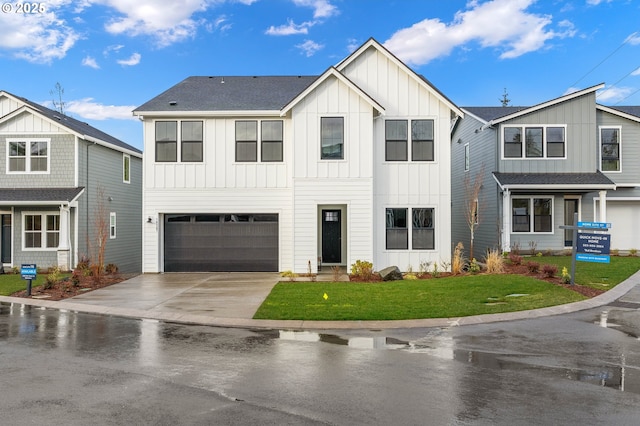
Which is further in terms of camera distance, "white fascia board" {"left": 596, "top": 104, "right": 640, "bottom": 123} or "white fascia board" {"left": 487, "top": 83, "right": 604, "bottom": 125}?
"white fascia board" {"left": 596, "top": 104, "right": 640, "bottom": 123}

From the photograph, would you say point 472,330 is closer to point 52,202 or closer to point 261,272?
point 261,272

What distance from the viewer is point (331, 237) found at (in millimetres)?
21109

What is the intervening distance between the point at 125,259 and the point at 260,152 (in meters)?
11.4

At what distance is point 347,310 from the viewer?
37.6 ft

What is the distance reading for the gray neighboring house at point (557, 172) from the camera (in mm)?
22656

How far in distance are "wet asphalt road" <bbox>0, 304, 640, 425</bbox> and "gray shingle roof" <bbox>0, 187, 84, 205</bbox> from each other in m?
11.7

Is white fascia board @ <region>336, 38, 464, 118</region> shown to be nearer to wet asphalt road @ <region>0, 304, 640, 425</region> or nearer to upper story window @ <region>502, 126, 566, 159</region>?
upper story window @ <region>502, 126, 566, 159</region>

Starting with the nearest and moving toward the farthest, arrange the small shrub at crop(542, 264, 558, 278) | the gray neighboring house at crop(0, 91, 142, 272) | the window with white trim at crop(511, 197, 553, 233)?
the small shrub at crop(542, 264, 558, 278) < the gray neighboring house at crop(0, 91, 142, 272) < the window with white trim at crop(511, 197, 553, 233)

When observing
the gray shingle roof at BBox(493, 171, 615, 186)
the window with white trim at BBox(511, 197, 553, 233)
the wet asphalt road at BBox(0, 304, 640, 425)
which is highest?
the gray shingle roof at BBox(493, 171, 615, 186)

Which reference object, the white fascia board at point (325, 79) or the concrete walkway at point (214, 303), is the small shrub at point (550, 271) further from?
the white fascia board at point (325, 79)

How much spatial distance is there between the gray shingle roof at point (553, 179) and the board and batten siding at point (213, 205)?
1008 cm

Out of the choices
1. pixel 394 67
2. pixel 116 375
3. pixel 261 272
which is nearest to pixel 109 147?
pixel 261 272

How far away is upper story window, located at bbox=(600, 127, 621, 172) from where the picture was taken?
79.3ft

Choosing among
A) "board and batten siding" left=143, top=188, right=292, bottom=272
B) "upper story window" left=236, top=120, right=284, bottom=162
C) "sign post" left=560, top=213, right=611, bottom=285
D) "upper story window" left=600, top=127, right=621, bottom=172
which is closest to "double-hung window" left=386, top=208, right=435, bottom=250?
"board and batten siding" left=143, top=188, right=292, bottom=272
